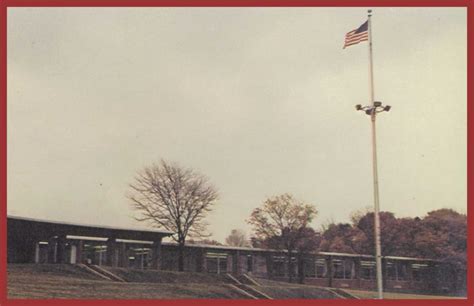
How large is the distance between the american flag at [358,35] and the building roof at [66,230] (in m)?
29.7

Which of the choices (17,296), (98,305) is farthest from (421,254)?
(98,305)

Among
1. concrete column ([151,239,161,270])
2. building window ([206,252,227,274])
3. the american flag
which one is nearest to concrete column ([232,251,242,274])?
building window ([206,252,227,274])

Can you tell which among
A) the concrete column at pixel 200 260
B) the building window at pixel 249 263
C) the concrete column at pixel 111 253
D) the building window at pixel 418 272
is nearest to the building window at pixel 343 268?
the building window at pixel 418 272

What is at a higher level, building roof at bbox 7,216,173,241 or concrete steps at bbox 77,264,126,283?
building roof at bbox 7,216,173,241

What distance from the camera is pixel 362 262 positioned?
71375 mm

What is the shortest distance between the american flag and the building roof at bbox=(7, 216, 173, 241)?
29686 millimetres

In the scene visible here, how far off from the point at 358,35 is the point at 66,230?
32500 mm

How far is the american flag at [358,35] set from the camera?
2745cm

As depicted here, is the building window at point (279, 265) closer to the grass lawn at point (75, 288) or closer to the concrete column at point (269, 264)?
the concrete column at point (269, 264)

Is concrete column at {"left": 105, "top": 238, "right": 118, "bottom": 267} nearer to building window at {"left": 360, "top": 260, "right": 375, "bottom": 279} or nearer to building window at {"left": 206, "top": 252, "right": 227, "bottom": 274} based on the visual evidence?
building window at {"left": 206, "top": 252, "right": 227, "bottom": 274}

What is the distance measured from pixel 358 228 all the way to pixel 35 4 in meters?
71.1

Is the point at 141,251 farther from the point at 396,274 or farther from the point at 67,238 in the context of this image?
the point at 396,274

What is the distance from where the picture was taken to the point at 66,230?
49.8 m

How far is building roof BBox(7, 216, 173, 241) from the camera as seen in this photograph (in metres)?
46.1
